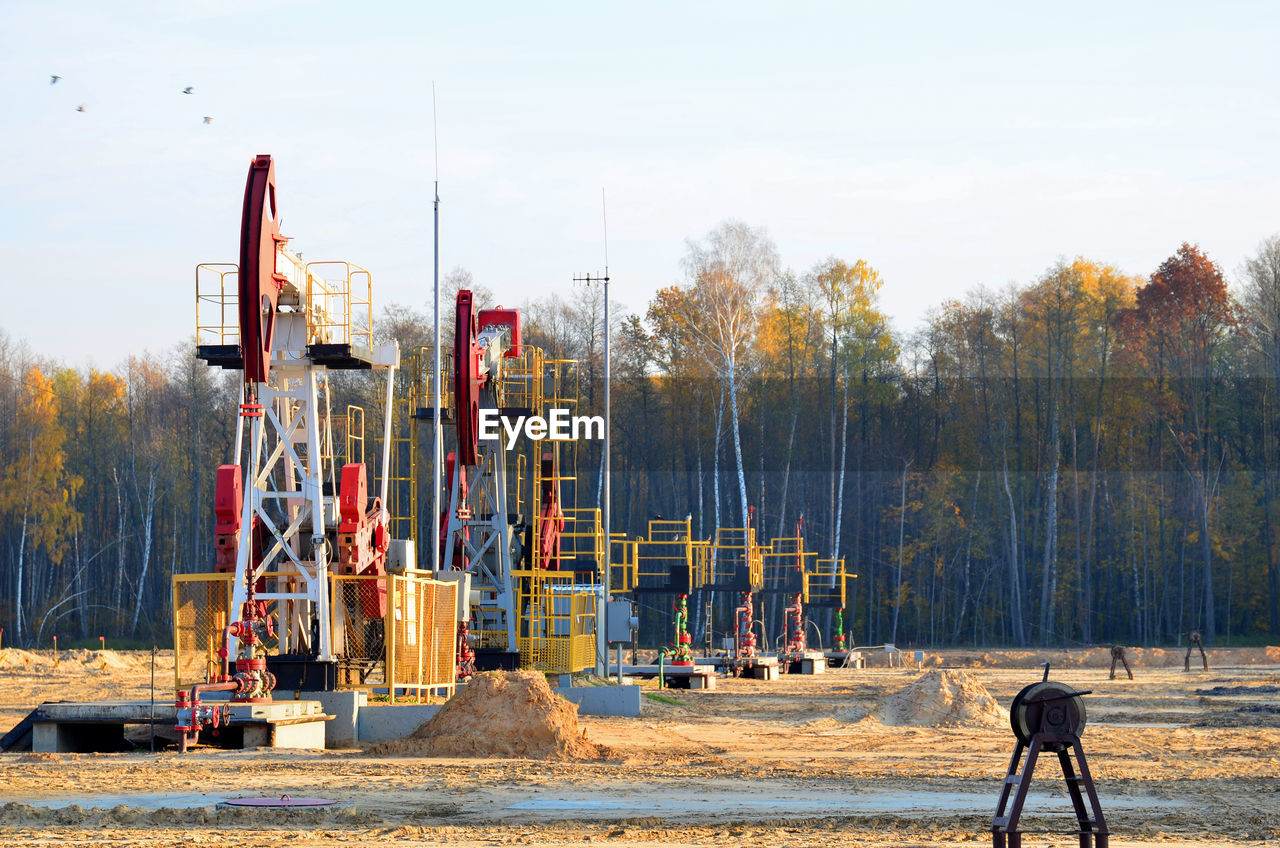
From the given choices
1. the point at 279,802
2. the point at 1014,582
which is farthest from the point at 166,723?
the point at 1014,582

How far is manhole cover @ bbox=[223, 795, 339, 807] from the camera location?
13695 mm

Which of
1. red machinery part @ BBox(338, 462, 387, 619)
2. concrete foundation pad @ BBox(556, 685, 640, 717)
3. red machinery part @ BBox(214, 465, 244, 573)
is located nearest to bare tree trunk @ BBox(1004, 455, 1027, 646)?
concrete foundation pad @ BBox(556, 685, 640, 717)

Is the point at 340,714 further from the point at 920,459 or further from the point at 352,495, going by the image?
the point at 920,459

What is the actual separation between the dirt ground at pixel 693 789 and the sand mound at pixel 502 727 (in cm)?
61

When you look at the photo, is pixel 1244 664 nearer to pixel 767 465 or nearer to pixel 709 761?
pixel 767 465

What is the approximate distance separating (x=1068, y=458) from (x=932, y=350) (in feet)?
31.1

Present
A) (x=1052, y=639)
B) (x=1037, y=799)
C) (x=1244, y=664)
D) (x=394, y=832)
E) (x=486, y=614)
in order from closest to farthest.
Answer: (x=394, y=832), (x=1037, y=799), (x=486, y=614), (x=1244, y=664), (x=1052, y=639)

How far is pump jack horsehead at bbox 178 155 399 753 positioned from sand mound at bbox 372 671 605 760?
6.53 ft

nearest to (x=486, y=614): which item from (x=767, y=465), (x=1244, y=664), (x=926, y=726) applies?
(x=926, y=726)

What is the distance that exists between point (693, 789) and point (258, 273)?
9098mm

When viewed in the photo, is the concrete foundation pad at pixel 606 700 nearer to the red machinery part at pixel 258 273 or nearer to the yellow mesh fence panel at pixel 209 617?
the yellow mesh fence panel at pixel 209 617

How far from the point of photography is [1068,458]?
6788 cm

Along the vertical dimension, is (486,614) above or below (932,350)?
below

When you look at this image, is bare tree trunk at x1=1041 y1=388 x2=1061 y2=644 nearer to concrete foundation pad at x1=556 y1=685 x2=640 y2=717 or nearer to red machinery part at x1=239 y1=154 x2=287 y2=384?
concrete foundation pad at x1=556 y1=685 x2=640 y2=717
